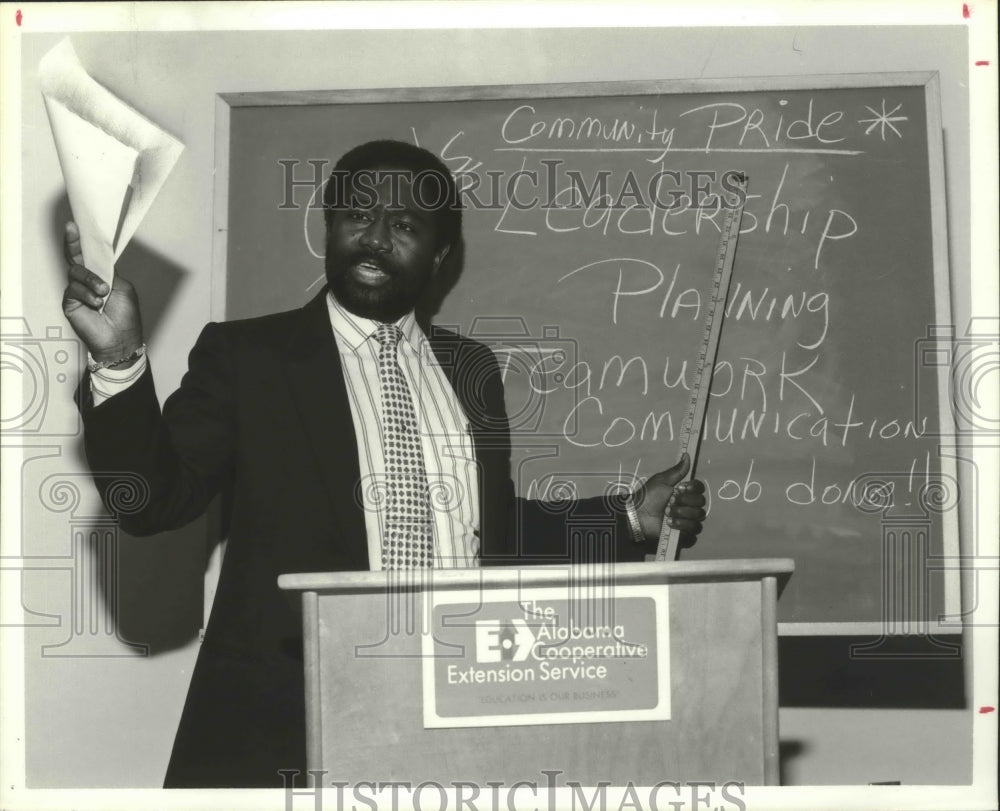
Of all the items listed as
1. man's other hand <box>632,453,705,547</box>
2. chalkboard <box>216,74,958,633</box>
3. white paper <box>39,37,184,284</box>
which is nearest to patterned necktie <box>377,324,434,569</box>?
chalkboard <box>216,74,958,633</box>

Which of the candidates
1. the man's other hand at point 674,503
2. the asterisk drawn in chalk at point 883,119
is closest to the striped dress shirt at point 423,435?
the man's other hand at point 674,503

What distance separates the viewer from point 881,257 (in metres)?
2.73

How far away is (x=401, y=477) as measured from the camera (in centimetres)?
248

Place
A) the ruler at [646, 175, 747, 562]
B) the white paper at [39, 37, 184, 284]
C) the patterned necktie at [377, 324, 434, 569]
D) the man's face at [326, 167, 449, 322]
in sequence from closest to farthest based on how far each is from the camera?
the white paper at [39, 37, 184, 284]
the patterned necktie at [377, 324, 434, 569]
the ruler at [646, 175, 747, 562]
the man's face at [326, 167, 449, 322]

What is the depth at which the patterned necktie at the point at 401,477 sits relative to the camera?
7.98 feet

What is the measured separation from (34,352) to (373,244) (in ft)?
2.78

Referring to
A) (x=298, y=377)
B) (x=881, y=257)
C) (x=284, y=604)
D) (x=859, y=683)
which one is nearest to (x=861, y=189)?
(x=881, y=257)

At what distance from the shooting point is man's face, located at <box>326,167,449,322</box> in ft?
8.74

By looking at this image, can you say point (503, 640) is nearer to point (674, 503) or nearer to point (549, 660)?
point (549, 660)

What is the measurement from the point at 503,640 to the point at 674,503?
31.3 inches

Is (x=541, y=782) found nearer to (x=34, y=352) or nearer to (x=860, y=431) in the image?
(x=860, y=431)

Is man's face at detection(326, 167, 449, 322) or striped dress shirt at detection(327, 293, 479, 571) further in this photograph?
man's face at detection(326, 167, 449, 322)

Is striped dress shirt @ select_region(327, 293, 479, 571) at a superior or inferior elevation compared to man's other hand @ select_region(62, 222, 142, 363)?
inferior

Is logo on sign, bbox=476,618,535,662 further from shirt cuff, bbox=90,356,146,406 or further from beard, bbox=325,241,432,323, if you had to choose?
beard, bbox=325,241,432,323
